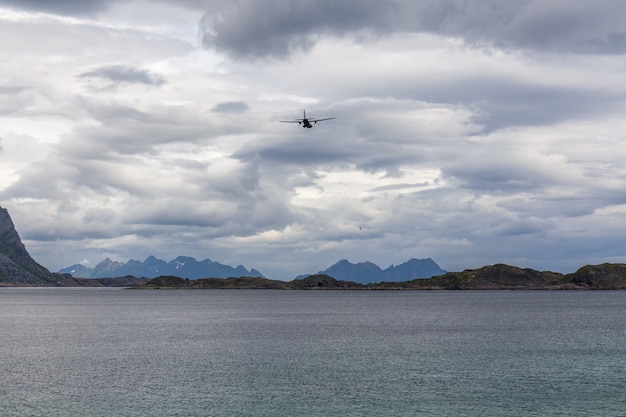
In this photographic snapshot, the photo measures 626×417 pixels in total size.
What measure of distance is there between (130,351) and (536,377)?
245 ft

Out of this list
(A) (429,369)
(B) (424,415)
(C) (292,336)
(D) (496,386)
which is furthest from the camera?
(C) (292,336)

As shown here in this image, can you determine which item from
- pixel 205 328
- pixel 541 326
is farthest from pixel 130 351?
pixel 541 326

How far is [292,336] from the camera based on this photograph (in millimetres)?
152625

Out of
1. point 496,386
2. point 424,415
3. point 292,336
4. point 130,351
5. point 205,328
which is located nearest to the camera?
point 424,415

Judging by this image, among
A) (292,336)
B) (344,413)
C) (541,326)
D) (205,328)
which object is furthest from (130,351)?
(541,326)

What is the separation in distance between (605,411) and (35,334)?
139m

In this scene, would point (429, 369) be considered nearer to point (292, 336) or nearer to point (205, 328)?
point (292, 336)

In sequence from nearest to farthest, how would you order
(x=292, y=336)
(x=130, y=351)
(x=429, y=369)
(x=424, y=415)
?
(x=424, y=415)
(x=429, y=369)
(x=130, y=351)
(x=292, y=336)

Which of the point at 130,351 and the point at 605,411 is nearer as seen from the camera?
the point at 605,411

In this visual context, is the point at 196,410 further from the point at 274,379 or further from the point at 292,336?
the point at 292,336

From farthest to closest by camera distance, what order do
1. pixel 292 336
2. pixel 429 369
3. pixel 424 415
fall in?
pixel 292 336 → pixel 429 369 → pixel 424 415

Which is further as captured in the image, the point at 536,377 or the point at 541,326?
the point at 541,326

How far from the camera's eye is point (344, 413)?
67.7 meters

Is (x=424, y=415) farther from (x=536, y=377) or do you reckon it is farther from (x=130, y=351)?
(x=130, y=351)
